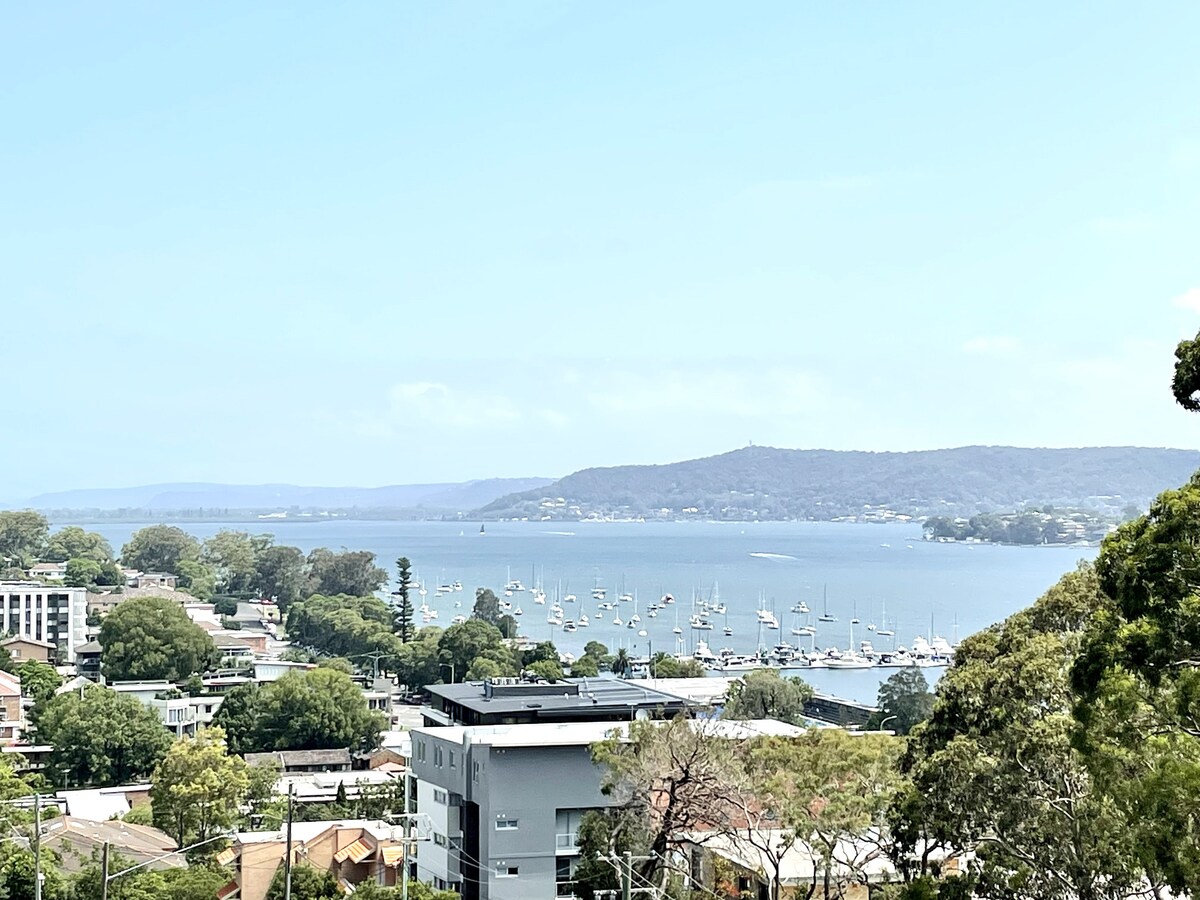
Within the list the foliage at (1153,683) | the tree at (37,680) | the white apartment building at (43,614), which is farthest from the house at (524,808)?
the white apartment building at (43,614)

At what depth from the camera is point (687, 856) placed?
17.2 m

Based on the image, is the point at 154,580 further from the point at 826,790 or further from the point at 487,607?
the point at 826,790

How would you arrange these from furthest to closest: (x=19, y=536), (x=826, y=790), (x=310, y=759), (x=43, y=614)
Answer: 1. (x=19, y=536)
2. (x=43, y=614)
3. (x=310, y=759)
4. (x=826, y=790)

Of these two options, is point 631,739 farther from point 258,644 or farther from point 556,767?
point 258,644

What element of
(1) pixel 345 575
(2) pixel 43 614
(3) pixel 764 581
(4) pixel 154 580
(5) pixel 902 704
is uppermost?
(1) pixel 345 575

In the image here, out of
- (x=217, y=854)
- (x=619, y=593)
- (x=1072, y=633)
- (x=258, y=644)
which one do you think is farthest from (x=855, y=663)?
(x=1072, y=633)

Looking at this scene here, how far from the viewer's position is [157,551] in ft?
308

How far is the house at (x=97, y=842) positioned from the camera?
947 inches

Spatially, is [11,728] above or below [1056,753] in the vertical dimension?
below

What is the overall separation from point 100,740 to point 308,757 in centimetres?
561

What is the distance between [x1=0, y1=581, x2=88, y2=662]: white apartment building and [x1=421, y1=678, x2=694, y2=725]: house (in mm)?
39943

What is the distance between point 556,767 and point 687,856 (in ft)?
13.1

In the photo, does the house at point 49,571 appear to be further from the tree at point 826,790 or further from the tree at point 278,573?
the tree at point 826,790

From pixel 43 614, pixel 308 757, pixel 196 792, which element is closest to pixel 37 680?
pixel 308 757
